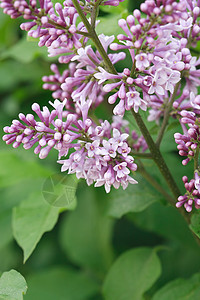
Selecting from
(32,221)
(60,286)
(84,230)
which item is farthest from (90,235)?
(32,221)

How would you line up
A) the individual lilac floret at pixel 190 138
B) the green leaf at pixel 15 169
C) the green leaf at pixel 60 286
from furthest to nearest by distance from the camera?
the green leaf at pixel 60 286 → the green leaf at pixel 15 169 → the individual lilac floret at pixel 190 138

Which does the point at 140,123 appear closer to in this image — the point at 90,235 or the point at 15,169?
the point at 15,169

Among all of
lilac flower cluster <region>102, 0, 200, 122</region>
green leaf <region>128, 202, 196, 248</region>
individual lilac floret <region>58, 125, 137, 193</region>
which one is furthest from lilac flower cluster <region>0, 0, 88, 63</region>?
green leaf <region>128, 202, 196, 248</region>

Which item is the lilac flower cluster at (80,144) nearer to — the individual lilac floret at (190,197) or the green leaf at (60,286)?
the individual lilac floret at (190,197)

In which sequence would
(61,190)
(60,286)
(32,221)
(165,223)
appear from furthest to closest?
1. (60,286)
2. (165,223)
3. (32,221)
4. (61,190)

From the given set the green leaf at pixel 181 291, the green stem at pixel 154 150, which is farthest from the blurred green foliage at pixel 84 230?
the green stem at pixel 154 150

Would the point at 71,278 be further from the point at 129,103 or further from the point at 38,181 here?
the point at 129,103

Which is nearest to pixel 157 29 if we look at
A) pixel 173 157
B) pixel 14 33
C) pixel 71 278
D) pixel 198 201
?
pixel 198 201
